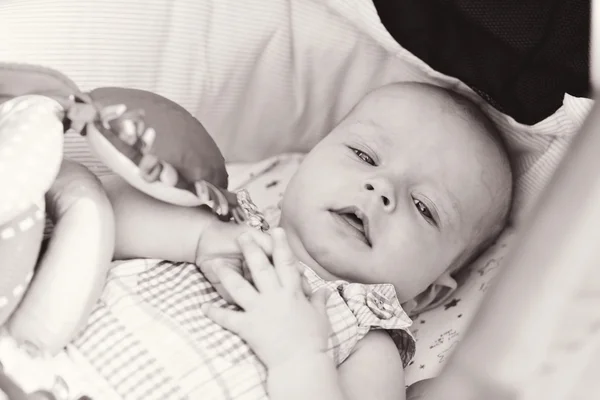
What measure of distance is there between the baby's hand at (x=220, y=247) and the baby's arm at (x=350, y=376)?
127mm

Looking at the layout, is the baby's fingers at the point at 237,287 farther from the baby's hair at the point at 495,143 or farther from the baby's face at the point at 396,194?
the baby's hair at the point at 495,143

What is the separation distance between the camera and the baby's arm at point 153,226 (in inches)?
30.4

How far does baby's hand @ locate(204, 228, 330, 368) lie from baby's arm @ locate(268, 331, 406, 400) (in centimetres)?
1

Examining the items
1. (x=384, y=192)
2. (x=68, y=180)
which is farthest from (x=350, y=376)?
(x=68, y=180)

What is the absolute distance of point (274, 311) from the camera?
2.36 ft

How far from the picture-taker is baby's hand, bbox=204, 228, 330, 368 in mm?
707

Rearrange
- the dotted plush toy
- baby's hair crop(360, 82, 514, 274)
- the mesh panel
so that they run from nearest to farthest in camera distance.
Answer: the dotted plush toy
the mesh panel
baby's hair crop(360, 82, 514, 274)

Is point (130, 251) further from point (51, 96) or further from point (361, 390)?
point (361, 390)

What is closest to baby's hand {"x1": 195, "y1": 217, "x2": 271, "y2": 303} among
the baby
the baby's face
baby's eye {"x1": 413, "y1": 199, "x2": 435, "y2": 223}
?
the baby

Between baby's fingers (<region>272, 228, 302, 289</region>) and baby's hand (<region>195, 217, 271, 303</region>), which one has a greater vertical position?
baby's fingers (<region>272, 228, 302, 289</region>)

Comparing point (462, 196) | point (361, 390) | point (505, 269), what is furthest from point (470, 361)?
point (462, 196)

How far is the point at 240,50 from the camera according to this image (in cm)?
103

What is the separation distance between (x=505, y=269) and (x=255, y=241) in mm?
455

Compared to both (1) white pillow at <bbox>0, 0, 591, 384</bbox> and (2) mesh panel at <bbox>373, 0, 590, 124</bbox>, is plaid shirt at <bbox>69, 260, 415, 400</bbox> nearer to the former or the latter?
(1) white pillow at <bbox>0, 0, 591, 384</bbox>
